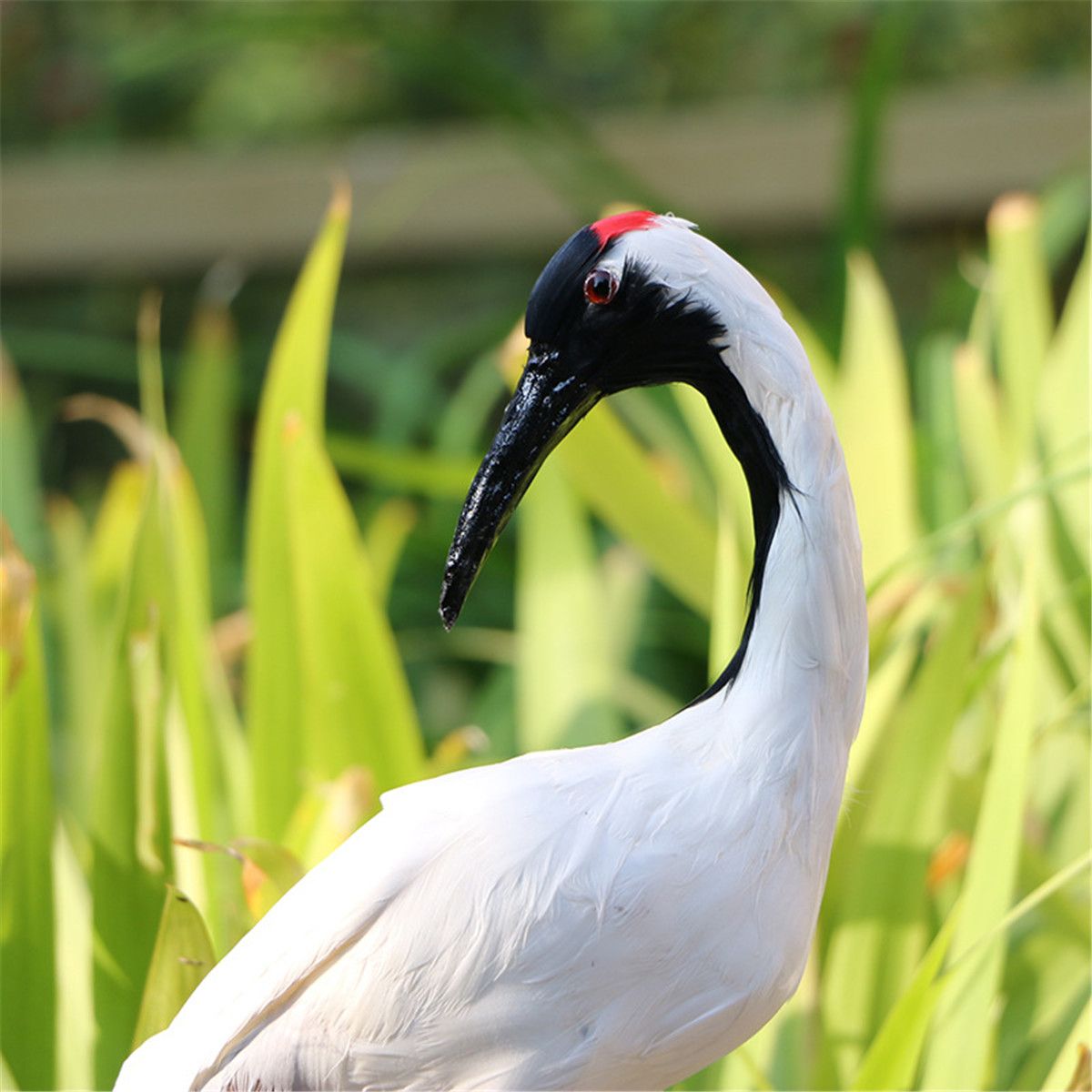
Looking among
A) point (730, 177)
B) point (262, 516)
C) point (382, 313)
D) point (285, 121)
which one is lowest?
point (262, 516)

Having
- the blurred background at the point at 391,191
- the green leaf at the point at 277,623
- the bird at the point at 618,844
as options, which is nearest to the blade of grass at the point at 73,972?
the green leaf at the point at 277,623

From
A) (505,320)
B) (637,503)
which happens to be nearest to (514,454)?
(637,503)

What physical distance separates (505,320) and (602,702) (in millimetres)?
621

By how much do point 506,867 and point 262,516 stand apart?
43cm

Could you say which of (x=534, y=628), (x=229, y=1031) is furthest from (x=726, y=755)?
(x=534, y=628)

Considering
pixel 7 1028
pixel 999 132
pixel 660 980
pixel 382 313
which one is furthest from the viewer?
pixel 382 313

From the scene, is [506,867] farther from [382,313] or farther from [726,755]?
[382,313]

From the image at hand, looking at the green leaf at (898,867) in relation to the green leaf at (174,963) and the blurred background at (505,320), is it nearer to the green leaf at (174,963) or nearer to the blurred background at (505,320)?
the blurred background at (505,320)

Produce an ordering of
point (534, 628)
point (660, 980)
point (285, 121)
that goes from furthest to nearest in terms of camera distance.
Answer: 1. point (285, 121)
2. point (534, 628)
3. point (660, 980)

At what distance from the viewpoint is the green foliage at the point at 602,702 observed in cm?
63

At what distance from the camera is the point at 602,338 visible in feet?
1.35

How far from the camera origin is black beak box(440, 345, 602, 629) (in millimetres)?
420

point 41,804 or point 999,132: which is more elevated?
point 999,132

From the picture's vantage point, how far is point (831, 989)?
0.70 meters
